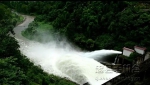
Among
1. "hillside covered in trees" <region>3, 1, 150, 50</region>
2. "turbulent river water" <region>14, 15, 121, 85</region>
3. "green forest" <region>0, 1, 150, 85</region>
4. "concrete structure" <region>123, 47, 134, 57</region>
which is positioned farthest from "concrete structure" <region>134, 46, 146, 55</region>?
"turbulent river water" <region>14, 15, 121, 85</region>

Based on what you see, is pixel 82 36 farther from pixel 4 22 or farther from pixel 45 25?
pixel 4 22

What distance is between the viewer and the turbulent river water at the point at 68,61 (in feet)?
82.3

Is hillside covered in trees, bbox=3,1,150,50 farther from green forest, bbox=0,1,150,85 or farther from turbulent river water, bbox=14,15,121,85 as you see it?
turbulent river water, bbox=14,15,121,85

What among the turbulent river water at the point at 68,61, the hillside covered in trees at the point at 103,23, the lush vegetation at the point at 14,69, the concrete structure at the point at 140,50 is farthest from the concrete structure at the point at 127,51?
the lush vegetation at the point at 14,69

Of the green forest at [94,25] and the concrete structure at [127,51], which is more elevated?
the green forest at [94,25]

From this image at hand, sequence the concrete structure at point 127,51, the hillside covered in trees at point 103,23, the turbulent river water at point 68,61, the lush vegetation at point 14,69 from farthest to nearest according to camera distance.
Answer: the hillside covered in trees at point 103,23 < the concrete structure at point 127,51 < the turbulent river water at point 68,61 < the lush vegetation at point 14,69

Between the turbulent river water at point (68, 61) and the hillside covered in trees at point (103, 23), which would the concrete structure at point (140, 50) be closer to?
the hillside covered in trees at point (103, 23)

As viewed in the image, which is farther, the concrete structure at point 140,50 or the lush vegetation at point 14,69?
the concrete structure at point 140,50

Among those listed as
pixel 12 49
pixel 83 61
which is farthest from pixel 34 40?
pixel 12 49

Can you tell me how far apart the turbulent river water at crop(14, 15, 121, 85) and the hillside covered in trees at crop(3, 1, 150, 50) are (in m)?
1.91

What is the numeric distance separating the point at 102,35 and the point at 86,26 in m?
3.03

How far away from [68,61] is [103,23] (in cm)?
1149

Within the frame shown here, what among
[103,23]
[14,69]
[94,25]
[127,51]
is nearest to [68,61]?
[127,51]

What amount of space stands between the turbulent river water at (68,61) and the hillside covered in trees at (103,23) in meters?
1.91
